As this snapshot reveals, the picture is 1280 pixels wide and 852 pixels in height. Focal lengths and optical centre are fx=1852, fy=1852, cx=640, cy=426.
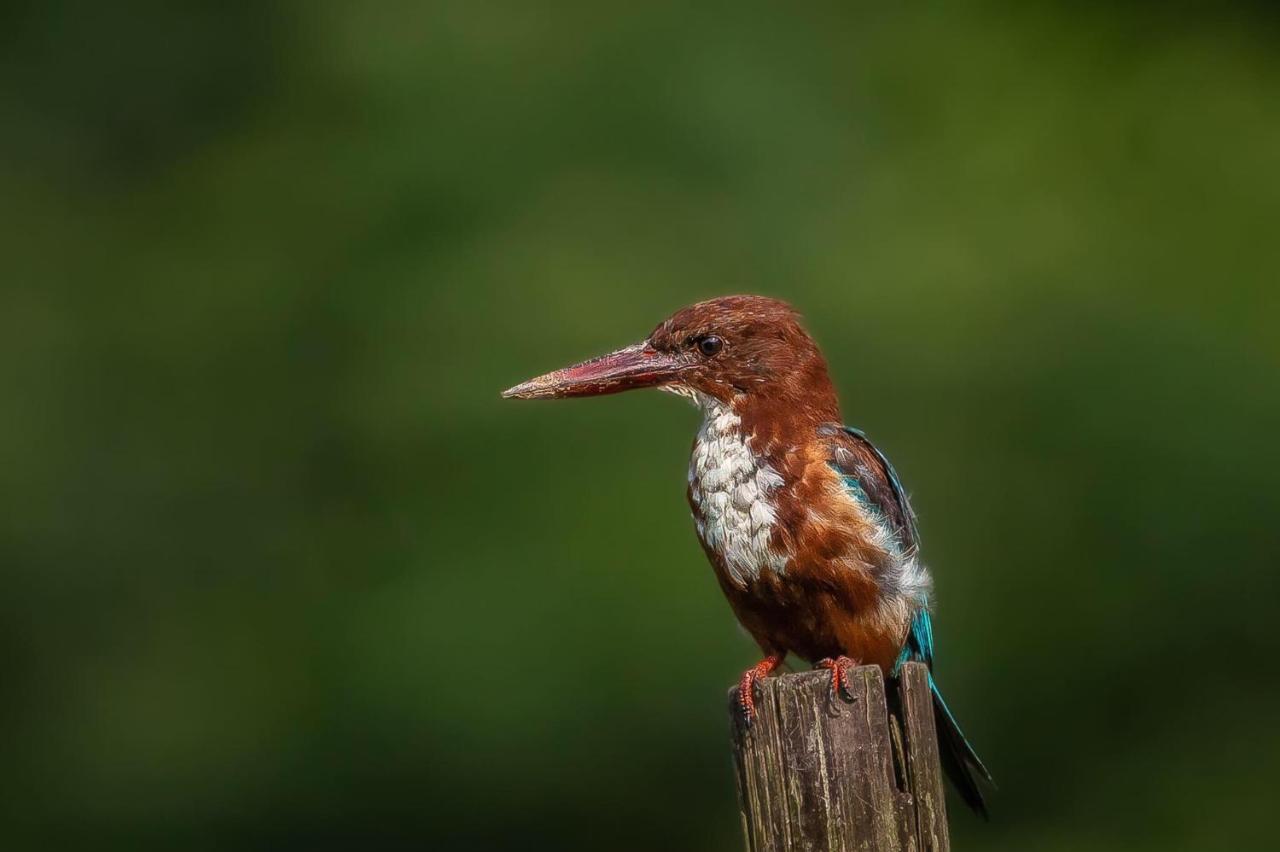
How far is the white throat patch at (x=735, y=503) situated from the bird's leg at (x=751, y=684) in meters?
0.18

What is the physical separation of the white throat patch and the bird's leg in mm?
179

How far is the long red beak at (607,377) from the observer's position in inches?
153

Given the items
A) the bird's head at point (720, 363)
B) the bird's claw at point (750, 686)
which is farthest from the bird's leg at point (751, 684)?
the bird's head at point (720, 363)

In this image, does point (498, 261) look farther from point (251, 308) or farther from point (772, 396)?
point (772, 396)

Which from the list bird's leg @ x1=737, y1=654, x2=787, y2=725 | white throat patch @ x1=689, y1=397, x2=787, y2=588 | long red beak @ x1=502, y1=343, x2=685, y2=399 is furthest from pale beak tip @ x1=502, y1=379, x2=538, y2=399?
bird's leg @ x1=737, y1=654, x2=787, y2=725

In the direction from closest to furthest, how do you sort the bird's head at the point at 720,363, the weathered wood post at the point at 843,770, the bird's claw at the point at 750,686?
the weathered wood post at the point at 843,770 < the bird's claw at the point at 750,686 < the bird's head at the point at 720,363

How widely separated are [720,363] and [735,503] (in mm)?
374

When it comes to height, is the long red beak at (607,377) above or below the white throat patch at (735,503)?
above

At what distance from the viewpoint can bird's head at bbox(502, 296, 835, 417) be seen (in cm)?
384

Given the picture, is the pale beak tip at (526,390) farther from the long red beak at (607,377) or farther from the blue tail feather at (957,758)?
the blue tail feather at (957,758)

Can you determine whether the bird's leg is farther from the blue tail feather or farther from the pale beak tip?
the pale beak tip

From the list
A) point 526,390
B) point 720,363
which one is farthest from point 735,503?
point 526,390

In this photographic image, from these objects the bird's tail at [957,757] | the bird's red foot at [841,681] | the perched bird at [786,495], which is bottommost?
the bird's tail at [957,757]

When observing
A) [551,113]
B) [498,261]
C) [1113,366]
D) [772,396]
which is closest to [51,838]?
[498,261]
